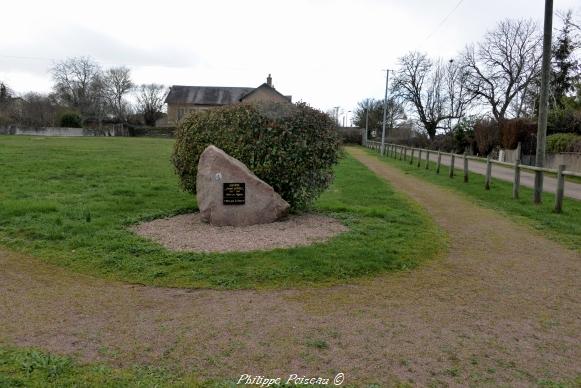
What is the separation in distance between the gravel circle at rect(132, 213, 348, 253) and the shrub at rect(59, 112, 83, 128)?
69.3 m

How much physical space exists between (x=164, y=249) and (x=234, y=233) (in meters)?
1.23

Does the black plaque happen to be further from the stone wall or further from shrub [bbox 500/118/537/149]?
the stone wall

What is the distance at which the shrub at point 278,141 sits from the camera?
8484mm

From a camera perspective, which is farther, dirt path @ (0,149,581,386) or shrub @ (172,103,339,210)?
shrub @ (172,103,339,210)

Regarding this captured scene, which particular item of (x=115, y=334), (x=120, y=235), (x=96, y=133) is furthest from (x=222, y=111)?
(x=96, y=133)

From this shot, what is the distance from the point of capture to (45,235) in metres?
7.35

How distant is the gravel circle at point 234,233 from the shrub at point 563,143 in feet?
70.6

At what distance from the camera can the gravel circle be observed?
6.94m

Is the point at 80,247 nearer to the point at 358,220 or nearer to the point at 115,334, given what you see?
the point at 115,334

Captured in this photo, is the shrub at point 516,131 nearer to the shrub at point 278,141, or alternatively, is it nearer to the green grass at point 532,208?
the green grass at point 532,208

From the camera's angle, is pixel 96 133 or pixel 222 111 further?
pixel 96 133

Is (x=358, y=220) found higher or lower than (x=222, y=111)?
lower

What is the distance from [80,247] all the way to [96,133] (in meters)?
67.6

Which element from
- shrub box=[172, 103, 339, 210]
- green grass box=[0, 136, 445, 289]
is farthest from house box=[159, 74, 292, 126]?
shrub box=[172, 103, 339, 210]
